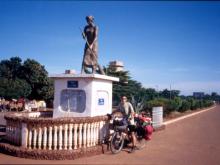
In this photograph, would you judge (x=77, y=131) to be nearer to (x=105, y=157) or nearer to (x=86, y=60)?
(x=105, y=157)

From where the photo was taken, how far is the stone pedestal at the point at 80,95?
29.2ft

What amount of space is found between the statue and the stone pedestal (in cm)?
96

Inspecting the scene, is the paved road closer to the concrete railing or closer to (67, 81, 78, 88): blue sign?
the concrete railing

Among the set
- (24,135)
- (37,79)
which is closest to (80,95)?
(24,135)

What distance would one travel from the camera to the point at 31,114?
34.2 ft

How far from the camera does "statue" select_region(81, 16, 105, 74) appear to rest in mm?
10172

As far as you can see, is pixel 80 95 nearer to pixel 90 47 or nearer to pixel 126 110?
pixel 126 110

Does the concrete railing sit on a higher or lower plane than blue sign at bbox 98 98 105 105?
lower

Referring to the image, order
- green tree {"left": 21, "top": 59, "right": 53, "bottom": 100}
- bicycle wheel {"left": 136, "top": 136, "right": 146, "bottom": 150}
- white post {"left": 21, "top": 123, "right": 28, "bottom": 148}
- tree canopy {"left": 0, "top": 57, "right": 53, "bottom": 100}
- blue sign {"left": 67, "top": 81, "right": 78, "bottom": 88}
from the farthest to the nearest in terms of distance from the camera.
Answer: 1. green tree {"left": 21, "top": 59, "right": 53, "bottom": 100}
2. tree canopy {"left": 0, "top": 57, "right": 53, "bottom": 100}
3. bicycle wheel {"left": 136, "top": 136, "right": 146, "bottom": 150}
4. blue sign {"left": 67, "top": 81, "right": 78, "bottom": 88}
5. white post {"left": 21, "top": 123, "right": 28, "bottom": 148}

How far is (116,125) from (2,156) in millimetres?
3600

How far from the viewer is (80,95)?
9078 millimetres

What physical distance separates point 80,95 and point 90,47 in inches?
86.2

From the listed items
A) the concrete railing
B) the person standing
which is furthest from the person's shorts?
the concrete railing

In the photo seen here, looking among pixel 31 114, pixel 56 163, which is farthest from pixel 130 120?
pixel 31 114
